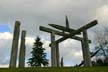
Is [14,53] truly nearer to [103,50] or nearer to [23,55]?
[23,55]

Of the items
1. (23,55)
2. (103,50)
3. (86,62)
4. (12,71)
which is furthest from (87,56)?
(103,50)

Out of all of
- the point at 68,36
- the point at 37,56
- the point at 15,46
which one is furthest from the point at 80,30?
the point at 37,56

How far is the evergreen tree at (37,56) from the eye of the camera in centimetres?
4638

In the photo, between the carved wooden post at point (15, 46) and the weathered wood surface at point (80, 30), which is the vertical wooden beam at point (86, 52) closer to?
the weathered wood surface at point (80, 30)

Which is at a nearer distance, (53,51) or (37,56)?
(53,51)

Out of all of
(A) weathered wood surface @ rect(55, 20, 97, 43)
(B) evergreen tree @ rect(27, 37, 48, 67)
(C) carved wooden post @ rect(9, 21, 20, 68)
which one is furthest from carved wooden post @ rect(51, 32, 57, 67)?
(B) evergreen tree @ rect(27, 37, 48, 67)

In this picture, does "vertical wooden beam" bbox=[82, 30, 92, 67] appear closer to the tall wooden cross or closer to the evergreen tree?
the tall wooden cross

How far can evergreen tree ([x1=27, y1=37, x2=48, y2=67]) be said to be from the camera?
46.4 m

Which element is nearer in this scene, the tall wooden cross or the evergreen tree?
the tall wooden cross

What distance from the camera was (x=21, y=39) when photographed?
21891mm

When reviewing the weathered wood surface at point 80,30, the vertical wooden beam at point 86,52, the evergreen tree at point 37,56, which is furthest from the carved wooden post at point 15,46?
the evergreen tree at point 37,56

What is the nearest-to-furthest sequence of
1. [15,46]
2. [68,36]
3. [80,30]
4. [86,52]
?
[15,46], [80,30], [86,52], [68,36]

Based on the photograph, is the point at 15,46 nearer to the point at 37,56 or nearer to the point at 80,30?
the point at 80,30

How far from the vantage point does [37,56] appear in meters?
47.6
